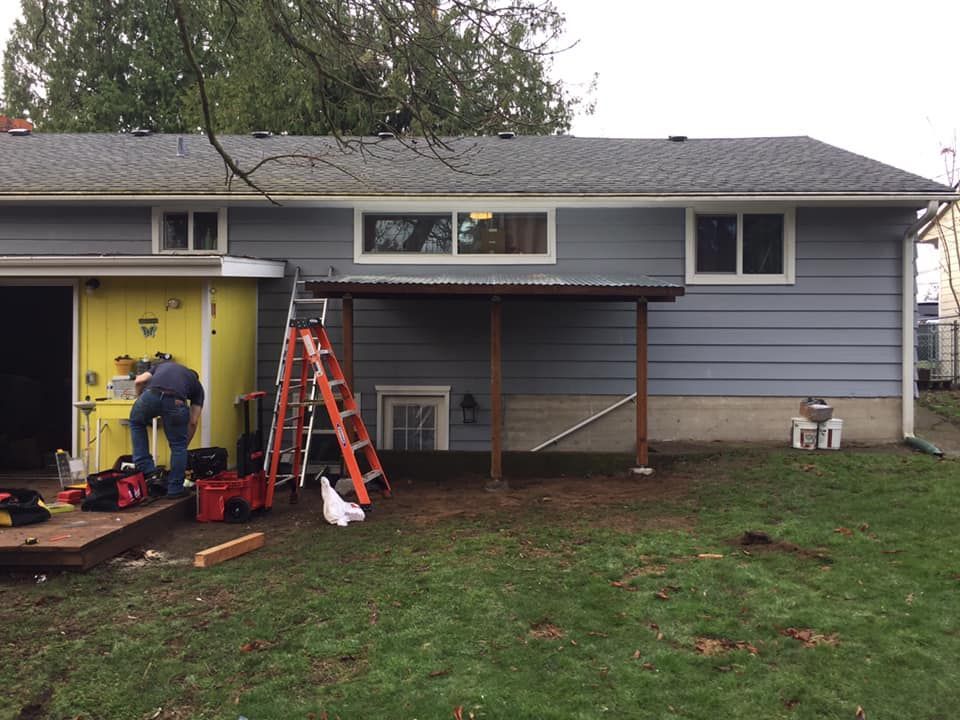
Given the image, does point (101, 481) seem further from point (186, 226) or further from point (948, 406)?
point (948, 406)

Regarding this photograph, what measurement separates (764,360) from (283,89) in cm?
1313

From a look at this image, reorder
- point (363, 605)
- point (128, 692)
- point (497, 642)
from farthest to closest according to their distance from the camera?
point (363, 605)
point (497, 642)
point (128, 692)

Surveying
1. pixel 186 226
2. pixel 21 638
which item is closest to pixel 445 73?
pixel 21 638

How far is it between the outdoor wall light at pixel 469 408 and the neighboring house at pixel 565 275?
0.07 meters

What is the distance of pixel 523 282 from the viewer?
8156 mm

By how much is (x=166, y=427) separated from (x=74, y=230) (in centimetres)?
453

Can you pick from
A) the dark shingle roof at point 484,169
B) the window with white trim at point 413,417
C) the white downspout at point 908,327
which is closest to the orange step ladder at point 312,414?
the window with white trim at point 413,417

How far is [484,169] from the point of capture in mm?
10664

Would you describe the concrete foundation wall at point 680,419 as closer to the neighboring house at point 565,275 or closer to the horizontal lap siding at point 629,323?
the neighboring house at point 565,275

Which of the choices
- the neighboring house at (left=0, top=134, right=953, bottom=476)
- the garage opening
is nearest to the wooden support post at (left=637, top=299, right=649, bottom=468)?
the neighboring house at (left=0, top=134, right=953, bottom=476)

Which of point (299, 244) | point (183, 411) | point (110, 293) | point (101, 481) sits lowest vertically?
point (101, 481)

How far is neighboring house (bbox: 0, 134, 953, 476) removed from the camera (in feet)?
31.5

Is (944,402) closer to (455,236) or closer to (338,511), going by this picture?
(455,236)

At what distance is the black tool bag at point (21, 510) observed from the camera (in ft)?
19.4
